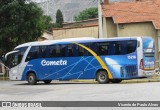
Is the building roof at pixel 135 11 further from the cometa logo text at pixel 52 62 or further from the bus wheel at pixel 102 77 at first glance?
the bus wheel at pixel 102 77

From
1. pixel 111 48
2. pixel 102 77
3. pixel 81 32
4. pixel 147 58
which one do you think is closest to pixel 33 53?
pixel 102 77

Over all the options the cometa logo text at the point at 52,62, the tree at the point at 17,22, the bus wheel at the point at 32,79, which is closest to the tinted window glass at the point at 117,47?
the cometa logo text at the point at 52,62

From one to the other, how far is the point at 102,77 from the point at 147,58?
3.16 meters

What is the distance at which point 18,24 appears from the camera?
42875 mm

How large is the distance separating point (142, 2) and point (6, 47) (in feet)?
51.5

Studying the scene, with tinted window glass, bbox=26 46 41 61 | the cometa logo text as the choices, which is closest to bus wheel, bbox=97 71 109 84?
the cometa logo text

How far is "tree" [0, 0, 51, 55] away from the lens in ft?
140

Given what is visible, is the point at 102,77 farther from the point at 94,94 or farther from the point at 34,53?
the point at 94,94

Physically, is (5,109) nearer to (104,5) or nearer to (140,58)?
(140,58)

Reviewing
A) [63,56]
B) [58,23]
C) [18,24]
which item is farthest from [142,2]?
[58,23]

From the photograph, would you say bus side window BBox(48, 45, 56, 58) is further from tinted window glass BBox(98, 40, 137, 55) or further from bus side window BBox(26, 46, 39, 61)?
tinted window glass BBox(98, 40, 137, 55)

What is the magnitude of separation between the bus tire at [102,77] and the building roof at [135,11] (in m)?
16.1

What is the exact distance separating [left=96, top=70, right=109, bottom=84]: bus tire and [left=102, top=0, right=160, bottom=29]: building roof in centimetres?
1611

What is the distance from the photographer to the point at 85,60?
30375 millimetres
